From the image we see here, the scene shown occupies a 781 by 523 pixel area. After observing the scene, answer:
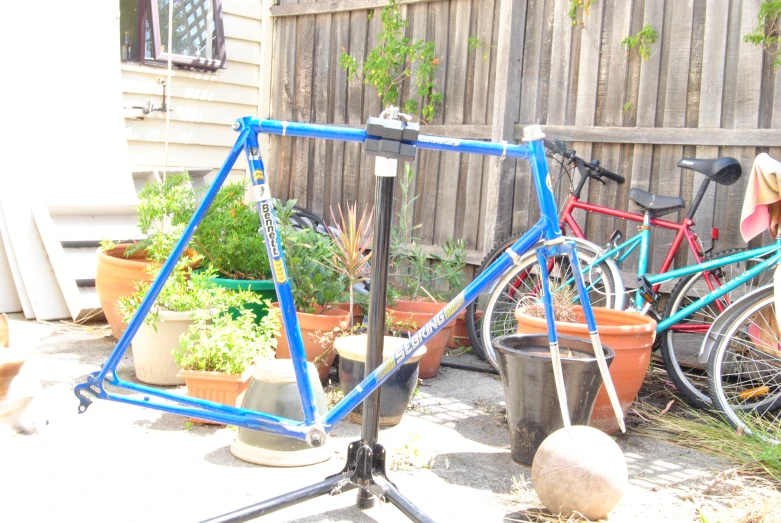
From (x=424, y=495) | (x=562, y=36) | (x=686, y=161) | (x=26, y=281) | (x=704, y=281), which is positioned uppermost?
(x=562, y=36)

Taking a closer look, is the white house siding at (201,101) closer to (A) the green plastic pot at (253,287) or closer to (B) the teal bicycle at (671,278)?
(A) the green plastic pot at (253,287)

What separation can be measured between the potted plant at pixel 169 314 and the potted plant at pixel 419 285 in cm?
103

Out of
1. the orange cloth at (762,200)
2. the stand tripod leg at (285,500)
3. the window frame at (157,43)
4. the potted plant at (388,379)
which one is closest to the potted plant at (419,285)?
the potted plant at (388,379)

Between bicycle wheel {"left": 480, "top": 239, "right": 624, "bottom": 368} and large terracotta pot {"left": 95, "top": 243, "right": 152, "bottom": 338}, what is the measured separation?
1.98 metres

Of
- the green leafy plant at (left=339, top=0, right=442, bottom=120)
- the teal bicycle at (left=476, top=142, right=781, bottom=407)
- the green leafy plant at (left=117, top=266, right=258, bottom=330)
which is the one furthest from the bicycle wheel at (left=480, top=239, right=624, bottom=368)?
the green leafy plant at (left=339, top=0, right=442, bottom=120)

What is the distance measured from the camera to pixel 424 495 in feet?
9.50

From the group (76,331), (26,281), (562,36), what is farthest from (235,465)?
(562,36)

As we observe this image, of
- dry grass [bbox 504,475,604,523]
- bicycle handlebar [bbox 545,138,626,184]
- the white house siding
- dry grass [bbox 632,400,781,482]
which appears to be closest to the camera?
dry grass [bbox 504,475,604,523]

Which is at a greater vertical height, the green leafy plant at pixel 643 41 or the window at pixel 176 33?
the window at pixel 176 33

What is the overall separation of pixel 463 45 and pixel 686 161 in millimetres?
2110

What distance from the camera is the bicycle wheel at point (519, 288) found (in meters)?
4.44

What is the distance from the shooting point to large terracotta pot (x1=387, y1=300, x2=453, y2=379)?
4387 mm

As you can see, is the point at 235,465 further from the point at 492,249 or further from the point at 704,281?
the point at 704,281

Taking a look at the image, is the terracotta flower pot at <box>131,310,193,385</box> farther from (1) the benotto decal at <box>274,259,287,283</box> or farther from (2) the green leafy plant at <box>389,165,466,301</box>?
(1) the benotto decal at <box>274,259,287,283</box>
